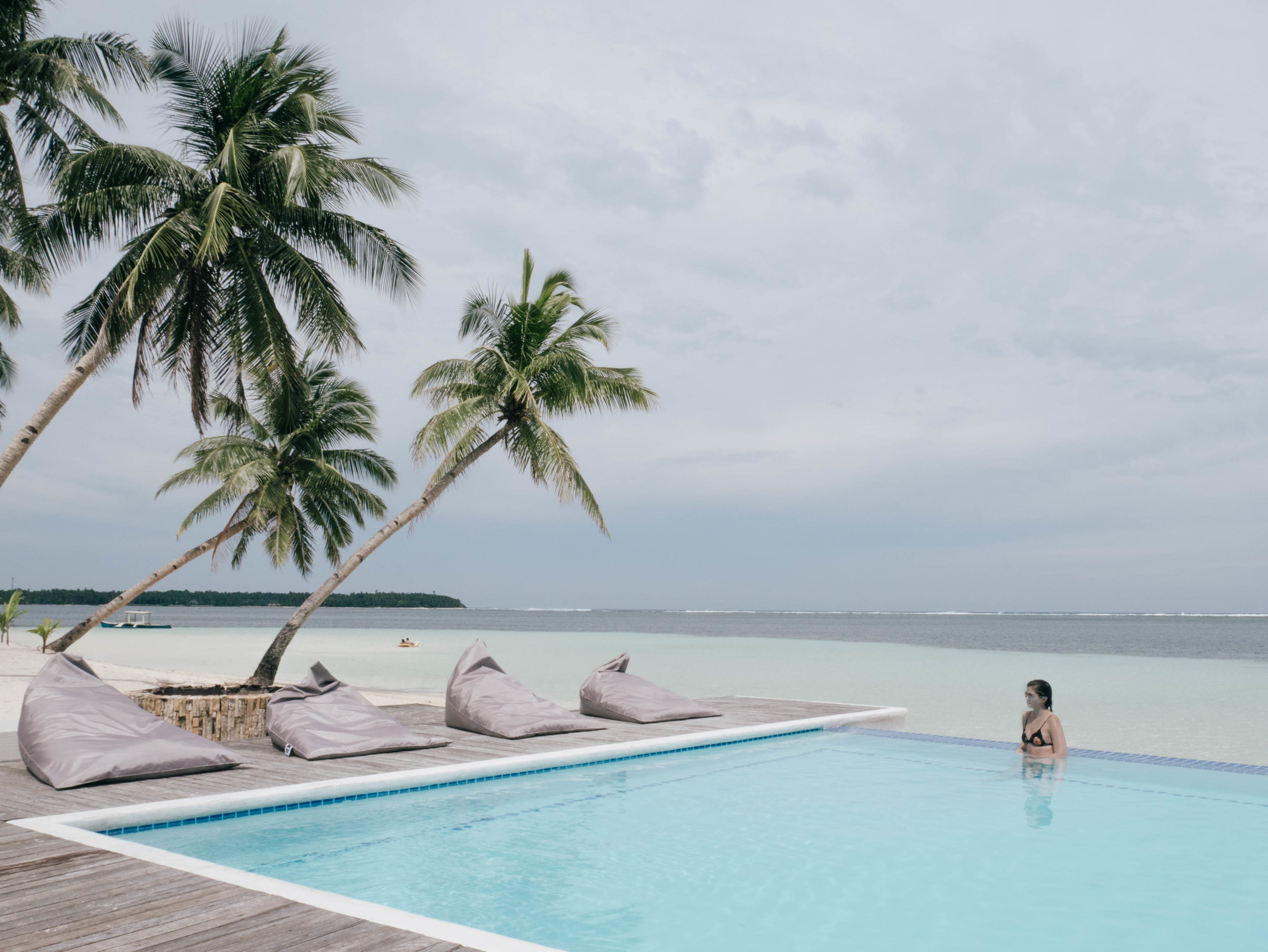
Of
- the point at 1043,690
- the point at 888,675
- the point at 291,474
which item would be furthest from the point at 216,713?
the point at 888,675

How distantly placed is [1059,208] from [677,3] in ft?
32.3

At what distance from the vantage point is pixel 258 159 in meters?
9.89

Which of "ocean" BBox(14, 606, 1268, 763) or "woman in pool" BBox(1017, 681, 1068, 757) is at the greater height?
"woman in pool" BBox(1017, 681, 1068, 757)

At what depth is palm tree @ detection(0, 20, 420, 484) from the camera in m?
9.31

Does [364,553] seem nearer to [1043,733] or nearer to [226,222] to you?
[226,222]

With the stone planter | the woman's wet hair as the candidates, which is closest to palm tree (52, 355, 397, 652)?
the stone planter

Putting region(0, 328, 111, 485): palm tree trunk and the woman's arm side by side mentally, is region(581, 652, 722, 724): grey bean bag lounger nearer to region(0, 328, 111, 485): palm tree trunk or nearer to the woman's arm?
the woman's arm

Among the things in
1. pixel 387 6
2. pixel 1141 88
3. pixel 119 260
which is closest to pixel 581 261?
pixel 387 6

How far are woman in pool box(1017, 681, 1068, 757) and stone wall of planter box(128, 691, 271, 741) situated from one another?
6084 millimetres

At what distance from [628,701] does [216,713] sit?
134 inches

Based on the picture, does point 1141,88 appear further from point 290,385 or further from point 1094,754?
point 290,385

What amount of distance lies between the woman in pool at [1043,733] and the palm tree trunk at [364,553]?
23.3ft

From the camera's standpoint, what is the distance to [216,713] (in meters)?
7.22

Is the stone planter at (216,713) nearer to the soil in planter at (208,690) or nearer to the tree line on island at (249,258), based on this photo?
the soil in planter at (208,690)
